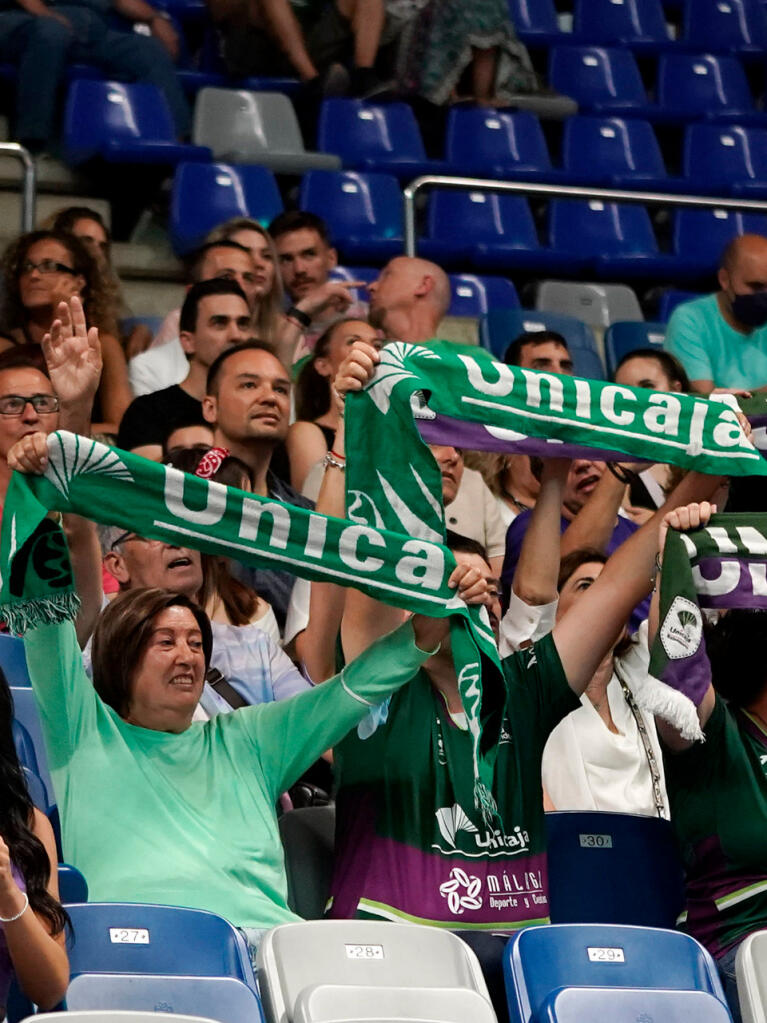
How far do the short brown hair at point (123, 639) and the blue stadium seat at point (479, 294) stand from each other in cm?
407

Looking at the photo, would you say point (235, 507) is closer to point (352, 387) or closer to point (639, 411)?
point (352, 387)

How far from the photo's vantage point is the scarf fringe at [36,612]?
3551 millimetres

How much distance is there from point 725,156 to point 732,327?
2.45 m

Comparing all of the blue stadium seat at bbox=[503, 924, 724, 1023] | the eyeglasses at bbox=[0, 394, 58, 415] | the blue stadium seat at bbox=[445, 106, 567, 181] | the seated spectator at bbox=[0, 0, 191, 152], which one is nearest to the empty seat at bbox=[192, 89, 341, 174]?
the seated spectator at bbox=[0, 0, 191, 152]

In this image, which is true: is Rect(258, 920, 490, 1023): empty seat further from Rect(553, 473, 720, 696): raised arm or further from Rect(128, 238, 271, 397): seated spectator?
Rect(128, 238, 271, 397): seated spectator

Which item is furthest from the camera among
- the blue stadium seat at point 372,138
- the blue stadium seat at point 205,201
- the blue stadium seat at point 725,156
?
the blue stadium seat at point 725,156

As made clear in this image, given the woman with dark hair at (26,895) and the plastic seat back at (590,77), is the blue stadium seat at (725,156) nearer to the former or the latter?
the plastic seat back at (590,77)

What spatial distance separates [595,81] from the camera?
9594mm

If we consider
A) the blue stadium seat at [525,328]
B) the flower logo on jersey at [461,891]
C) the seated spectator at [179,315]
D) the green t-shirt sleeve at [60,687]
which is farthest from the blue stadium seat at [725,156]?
the green t-shirt sleeve at [60,687]

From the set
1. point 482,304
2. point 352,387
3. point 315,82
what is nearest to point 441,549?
point 352,387

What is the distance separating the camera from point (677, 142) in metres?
9.77

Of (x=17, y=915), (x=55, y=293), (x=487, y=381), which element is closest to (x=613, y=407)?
(x=487, y=381)

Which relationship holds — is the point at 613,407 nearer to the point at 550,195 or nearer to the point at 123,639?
the point at 123,639

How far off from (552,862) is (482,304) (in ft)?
13.6
